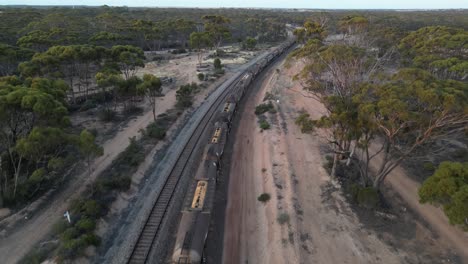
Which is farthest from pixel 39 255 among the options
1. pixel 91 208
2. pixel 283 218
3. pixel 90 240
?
pixel 283 218

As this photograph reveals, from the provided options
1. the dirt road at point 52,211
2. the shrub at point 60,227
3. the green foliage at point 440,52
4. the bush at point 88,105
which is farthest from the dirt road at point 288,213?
the bush at point 88,105

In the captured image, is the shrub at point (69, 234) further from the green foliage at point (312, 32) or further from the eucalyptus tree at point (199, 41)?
the green foliage at point (312, 32)

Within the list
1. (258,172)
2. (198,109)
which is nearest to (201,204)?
(258,172)

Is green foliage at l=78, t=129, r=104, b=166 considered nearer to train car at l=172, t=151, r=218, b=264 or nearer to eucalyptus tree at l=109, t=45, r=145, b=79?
train car at l=172, t=151, r=218, b=264

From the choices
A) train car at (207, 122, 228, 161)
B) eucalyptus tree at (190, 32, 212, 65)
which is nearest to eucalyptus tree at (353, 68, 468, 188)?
train car at (207, 122, 228, 161)

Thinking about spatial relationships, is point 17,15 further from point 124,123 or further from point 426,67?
point 426,67
